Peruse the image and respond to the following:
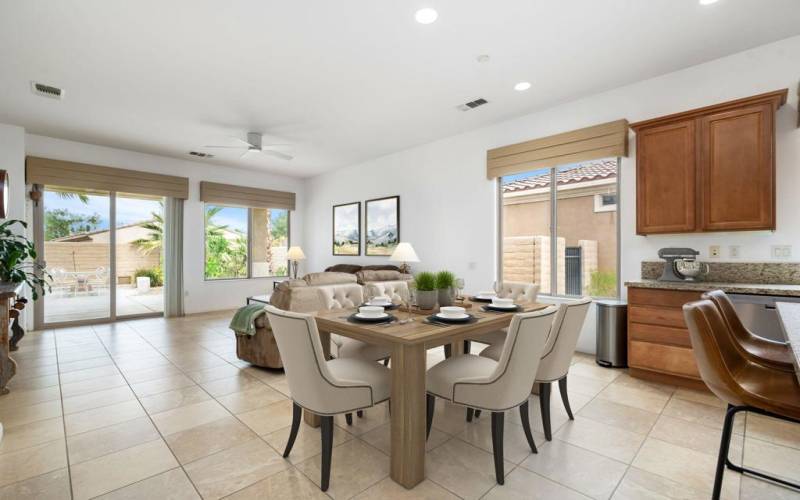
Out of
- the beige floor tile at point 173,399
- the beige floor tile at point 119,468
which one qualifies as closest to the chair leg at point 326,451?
the beige floor tile at point 119,468

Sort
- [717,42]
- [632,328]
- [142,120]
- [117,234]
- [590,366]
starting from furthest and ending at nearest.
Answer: [117,234], [142,120], [590,366], [632,328], [717,42]

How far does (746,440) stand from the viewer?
7.20 ft

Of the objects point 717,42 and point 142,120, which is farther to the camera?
point 142,120

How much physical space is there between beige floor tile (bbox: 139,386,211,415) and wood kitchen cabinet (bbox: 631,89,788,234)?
13.7 ft

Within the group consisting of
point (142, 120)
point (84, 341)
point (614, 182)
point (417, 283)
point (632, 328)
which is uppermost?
point (142, 120)

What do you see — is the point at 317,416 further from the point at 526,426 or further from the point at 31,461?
the point at 31,461

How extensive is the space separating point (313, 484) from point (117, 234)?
614cm

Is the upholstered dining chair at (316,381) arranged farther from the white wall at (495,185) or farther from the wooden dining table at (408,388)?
the white wall at (495,185)

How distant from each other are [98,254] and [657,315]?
25.0 ft

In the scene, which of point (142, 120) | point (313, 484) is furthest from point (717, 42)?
point (142, 120)

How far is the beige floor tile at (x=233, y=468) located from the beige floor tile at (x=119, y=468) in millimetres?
190

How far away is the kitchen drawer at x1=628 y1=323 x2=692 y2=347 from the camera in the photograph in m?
2.98

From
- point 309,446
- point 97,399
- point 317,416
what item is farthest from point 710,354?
point 97,399

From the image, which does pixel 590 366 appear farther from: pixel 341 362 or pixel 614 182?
pixel 341 362
